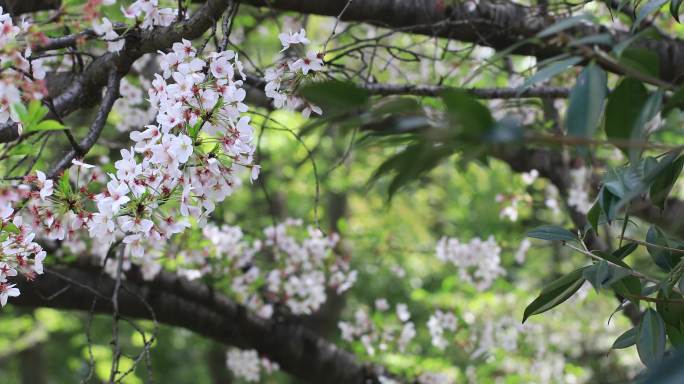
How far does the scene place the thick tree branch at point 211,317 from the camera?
113 inches

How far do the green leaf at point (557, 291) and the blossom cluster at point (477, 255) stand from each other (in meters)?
2.39

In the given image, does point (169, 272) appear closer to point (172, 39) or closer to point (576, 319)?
point (172, 39)

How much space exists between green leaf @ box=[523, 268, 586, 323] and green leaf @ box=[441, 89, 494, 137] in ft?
2.11

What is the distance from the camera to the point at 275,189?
23.9 feet

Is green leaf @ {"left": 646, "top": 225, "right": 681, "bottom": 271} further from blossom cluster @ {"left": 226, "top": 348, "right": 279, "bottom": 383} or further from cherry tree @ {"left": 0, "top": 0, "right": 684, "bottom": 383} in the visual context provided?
blossom cluster @ {"left": 226, "top": 348, "right": 279, "bottom": 383}

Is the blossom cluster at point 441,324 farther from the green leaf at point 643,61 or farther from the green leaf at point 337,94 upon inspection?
the green leaf at point 337,94

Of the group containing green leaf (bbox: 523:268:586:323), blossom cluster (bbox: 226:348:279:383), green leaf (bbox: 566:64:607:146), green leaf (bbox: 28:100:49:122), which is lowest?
blossom cluster (bbox: 226:348:279:383)

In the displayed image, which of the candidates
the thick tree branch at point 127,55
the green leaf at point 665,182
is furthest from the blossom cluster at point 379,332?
the green leaf at point 665,182

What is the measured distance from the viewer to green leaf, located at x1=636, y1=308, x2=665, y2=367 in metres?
1.19

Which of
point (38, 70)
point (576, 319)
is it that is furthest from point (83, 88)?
point (576, 319)

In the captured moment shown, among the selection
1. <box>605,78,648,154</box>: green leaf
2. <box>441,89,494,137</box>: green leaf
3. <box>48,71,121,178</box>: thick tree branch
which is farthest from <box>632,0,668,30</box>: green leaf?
<box>48,71,121,178</box>: thick tree branch

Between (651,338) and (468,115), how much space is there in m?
0.72

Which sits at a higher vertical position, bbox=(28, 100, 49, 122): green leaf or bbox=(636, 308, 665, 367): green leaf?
bbox=(28, 100, 49, 122): green leaf

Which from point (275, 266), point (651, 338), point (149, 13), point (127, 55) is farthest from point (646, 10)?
point (275, 266)
